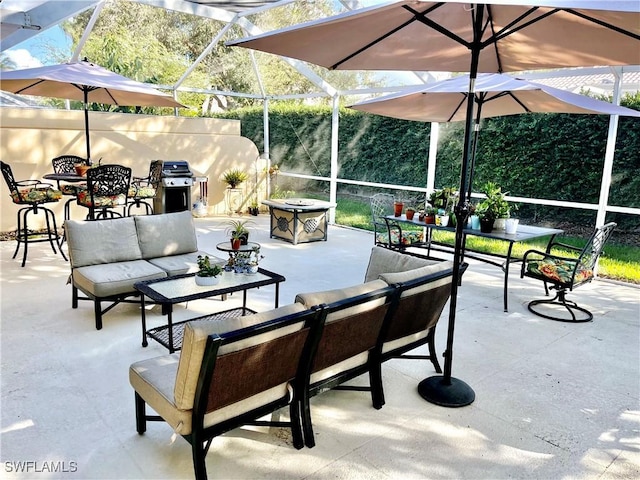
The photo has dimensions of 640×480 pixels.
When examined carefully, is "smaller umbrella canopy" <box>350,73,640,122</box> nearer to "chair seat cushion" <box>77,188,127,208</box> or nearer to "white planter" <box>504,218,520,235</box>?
"white planter" <box>504,218,520,235</box>

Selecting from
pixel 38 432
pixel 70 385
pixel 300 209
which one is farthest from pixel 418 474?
pixel 300 209

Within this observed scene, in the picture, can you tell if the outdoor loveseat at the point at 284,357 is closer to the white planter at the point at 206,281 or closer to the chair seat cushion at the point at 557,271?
the white planter at the point at 206,281

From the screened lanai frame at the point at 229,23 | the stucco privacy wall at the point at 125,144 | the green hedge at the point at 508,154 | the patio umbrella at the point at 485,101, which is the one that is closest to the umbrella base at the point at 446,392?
the patio umbrella at the point at 485,101

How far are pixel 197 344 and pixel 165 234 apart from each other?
123 inches

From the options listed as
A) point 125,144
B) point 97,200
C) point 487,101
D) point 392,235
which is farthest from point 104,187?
point 487,101

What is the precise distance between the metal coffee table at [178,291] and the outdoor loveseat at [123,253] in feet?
1.38

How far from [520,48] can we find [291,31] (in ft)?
5.63

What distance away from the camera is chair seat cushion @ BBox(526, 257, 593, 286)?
4594 mm

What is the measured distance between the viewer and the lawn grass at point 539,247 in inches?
263

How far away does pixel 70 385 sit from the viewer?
10.2 feet

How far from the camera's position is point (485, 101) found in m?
5.20

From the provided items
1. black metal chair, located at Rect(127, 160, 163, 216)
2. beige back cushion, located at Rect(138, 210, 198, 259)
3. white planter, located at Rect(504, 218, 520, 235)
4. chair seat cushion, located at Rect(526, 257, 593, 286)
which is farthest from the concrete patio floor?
black metal chair, located at Rect(127, 160, 163, 216)

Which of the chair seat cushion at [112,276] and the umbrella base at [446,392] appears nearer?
the umbrella base at [446,392]

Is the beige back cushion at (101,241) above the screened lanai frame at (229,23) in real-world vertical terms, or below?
below
